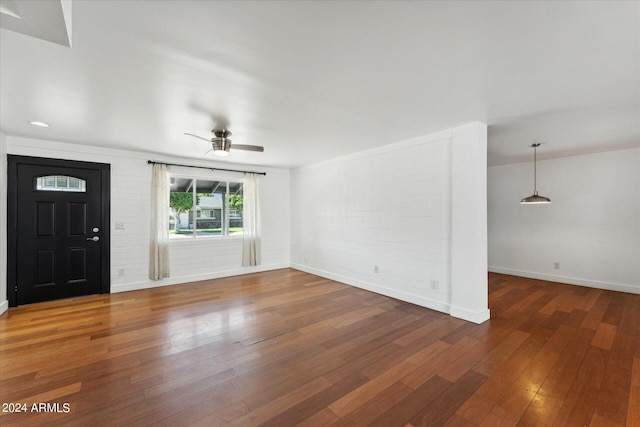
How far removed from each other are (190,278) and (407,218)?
14.6 feet

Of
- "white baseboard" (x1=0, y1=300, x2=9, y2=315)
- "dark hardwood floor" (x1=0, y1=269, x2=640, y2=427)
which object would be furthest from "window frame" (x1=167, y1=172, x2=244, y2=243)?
"white baseboard" (x1=0, y1=300, x2=9, y2=315)

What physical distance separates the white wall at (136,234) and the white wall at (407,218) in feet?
6.94

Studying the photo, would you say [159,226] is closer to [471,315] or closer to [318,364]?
[318,364]

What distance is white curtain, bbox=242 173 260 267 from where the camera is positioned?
243 inches

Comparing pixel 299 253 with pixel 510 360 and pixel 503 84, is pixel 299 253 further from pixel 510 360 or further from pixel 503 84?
pixel 503 84

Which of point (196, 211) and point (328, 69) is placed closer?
point (328, 69)

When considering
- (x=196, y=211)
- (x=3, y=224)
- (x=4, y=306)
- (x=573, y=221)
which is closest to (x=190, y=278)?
(x=196, y=211)

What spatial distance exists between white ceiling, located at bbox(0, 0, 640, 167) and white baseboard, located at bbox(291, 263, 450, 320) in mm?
2477

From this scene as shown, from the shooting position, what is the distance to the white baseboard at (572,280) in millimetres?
4727

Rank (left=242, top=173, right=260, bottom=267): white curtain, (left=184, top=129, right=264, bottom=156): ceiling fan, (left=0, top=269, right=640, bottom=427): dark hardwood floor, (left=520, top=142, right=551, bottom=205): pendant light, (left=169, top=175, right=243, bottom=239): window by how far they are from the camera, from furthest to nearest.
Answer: (left=242, top=173, right=260, bottom=267): white curtain < (left=169, top=175, right=243, bottom=239): window < (left=520, top=142, right=551, bottom=205): pendant light < (left=184, top=129, right=264, bottom=156): ceiling fan < (left=0, top=269, right=640, bottom=427): dark hardwood floor

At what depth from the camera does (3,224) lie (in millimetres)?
3807

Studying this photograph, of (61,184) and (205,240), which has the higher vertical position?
(61,184)

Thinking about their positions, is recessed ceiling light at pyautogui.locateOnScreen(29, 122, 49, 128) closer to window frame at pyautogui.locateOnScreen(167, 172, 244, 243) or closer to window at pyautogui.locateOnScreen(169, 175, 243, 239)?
window frame at pyautogui.locateOnScreen(167, 172, 244, 243)

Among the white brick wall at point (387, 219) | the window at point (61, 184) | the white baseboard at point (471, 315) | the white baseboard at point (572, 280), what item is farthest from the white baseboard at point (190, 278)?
the white baseboard at point (572, 280)
